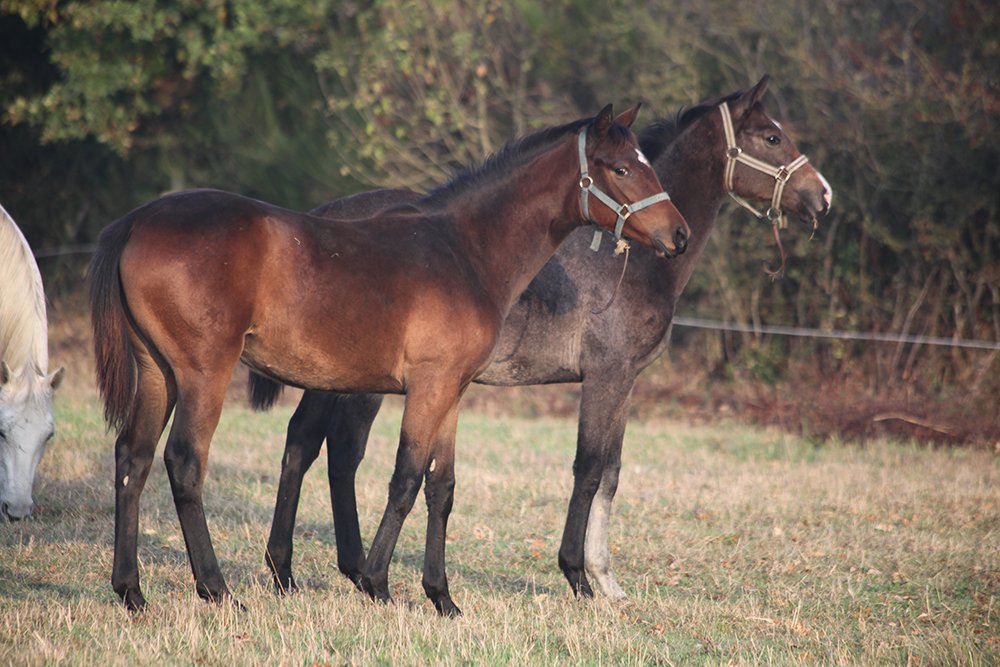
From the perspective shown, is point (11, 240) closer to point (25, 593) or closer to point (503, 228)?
point (25, 593)

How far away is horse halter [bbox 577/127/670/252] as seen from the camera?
5.55 m

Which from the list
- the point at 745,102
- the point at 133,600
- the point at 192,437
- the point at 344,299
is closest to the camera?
the point at 192,437

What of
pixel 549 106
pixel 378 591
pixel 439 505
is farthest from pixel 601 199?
pixel 549 106

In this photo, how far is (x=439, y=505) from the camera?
553cm

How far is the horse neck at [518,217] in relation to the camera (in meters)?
5.66

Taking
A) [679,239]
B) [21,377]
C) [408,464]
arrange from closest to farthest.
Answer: [408,464] < [679,239] < [21,377]

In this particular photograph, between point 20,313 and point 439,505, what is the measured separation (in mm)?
3204

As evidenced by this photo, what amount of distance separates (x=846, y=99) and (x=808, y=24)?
3.60 feet

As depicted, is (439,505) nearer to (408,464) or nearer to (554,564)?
(408,464)

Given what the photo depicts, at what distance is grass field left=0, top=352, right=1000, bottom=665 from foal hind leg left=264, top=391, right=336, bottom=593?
6.4 inches

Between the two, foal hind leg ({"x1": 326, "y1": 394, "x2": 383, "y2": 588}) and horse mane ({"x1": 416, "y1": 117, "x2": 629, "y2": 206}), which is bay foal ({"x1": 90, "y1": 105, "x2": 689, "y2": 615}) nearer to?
horse mane ({"x1": 416, "y1": 117, "x2": 629, "y2": 206})

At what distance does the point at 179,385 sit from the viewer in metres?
4.96

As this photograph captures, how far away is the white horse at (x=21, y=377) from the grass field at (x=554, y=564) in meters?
0.33

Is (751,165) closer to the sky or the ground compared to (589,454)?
closer to the sky
